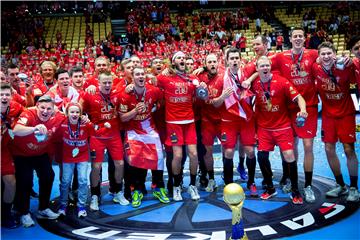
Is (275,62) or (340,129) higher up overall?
(275,62)

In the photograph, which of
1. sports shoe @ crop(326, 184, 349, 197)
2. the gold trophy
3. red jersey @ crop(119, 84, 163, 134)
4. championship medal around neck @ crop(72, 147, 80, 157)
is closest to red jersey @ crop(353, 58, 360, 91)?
sports shoe @ crop(326, 184, 349, 197)

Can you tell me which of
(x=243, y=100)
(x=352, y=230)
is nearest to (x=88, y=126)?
(x=243, y=100)

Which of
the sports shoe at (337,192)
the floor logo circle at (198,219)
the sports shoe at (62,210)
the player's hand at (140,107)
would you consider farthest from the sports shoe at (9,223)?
the sports shoe at (337,192)

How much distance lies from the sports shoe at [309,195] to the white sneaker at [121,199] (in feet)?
7.28

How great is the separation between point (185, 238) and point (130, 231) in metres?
0.63

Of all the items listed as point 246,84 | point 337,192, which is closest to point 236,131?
point 246,84

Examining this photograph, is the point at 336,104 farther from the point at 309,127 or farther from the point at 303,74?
the point at 303,74

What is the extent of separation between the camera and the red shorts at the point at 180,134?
5.62 metres

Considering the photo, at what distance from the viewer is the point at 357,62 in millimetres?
5082

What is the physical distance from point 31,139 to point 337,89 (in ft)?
11.7

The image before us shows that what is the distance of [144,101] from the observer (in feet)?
18.2

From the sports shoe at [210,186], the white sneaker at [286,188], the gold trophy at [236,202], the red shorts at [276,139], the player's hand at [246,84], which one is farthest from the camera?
the sports shoe at [210,186]

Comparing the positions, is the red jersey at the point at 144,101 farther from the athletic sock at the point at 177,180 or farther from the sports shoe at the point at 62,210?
the sports shoe at the point at 62,210

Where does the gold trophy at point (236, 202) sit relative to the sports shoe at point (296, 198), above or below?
above
